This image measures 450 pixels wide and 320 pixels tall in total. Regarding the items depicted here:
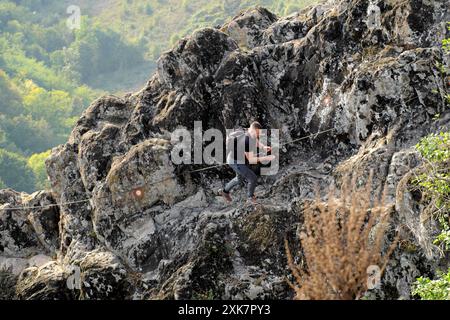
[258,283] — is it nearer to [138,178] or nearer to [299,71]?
[138,178]

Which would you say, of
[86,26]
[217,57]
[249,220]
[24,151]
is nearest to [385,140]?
[249,220]

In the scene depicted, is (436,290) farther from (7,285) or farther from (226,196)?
(7,285)

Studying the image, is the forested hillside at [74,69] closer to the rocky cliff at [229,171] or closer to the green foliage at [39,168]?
the green foliage at [39,168]

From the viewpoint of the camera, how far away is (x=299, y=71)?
1764cm

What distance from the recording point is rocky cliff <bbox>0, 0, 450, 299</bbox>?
47.3 feet

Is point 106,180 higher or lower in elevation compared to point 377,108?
lower

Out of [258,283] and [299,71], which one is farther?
[299,71]

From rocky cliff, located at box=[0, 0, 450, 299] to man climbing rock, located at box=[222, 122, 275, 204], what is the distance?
31.1 inches

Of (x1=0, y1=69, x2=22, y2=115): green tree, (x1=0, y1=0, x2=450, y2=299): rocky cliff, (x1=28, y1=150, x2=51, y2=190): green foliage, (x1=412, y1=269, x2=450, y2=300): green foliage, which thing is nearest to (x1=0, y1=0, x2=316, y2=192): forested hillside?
(x1=0, y1=69, x2=22, y2=115): green tree

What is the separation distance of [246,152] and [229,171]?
204cm

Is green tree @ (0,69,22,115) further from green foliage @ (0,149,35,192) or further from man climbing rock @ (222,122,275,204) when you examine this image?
man climbing rock @ (222,122,275,204)

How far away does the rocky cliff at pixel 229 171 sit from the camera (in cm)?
1441
